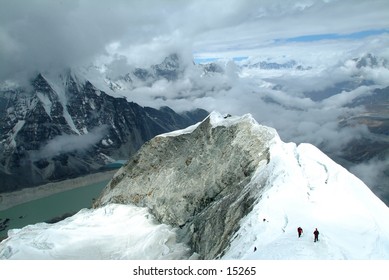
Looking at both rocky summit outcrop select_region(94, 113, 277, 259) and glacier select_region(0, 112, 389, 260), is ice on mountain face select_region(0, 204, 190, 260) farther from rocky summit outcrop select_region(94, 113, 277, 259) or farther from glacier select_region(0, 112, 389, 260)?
rocky summit outcrop select_region(94, 113, 277, 259)

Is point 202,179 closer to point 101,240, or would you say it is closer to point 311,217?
point 101,240

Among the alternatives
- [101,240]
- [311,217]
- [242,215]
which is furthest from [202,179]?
[311,217]

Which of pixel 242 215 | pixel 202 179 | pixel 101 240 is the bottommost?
pixel 101 240

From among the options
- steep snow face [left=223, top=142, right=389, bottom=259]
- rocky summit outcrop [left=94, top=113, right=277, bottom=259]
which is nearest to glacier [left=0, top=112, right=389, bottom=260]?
steep snow face [left=223, top=142, right=389, bottom=259]
